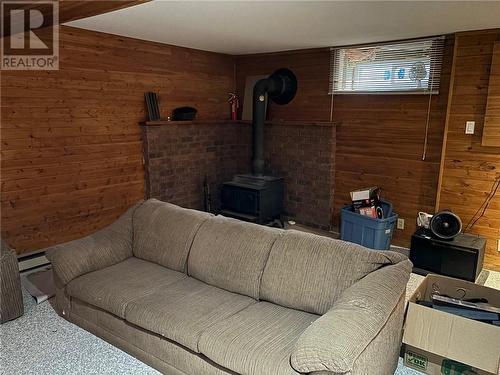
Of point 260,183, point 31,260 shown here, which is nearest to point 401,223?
point 260,183

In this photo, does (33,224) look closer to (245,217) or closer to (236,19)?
(245,217)

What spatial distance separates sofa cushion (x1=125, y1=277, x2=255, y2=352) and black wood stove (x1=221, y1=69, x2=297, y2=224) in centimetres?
230

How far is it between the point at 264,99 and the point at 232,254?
280cm

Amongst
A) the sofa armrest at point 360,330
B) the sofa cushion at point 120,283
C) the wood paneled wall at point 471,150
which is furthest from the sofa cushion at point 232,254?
the wood paneled wall at point 471,150

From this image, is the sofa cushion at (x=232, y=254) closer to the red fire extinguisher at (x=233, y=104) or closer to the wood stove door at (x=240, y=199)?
the wood stove door at (x=240, y=199)

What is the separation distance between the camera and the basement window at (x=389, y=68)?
3920 millimetres

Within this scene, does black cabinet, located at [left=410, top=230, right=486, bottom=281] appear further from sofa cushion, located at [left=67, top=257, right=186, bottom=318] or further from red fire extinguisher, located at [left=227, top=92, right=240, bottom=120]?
red fire extinguisher, located at [left=227, top=92, right=240, bottom=120]

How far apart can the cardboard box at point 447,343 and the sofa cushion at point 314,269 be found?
1.18ft

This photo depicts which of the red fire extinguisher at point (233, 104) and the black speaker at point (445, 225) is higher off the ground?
the red fire extinguisher at point (233, 104)

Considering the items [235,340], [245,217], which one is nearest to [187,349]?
[235,340]

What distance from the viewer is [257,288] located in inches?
90.9

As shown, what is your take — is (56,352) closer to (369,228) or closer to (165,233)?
(165,233)

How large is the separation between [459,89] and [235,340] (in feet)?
10.7
